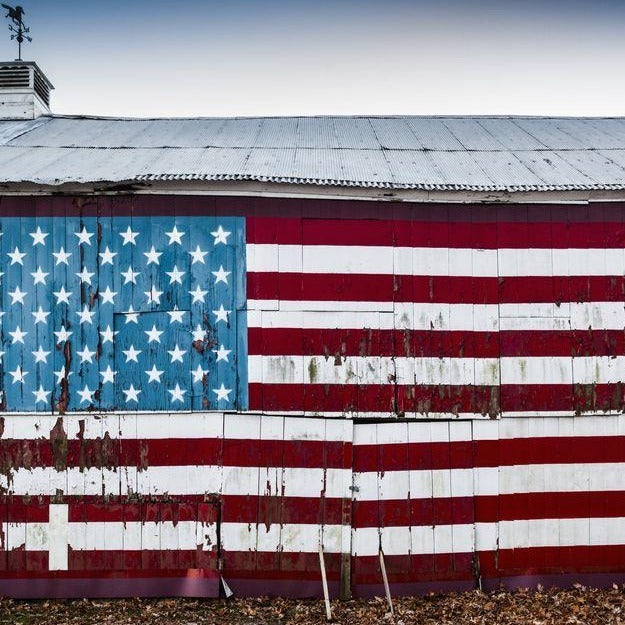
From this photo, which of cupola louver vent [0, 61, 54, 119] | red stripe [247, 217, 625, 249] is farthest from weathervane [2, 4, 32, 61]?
red stripe [247, 217, 625, 249]

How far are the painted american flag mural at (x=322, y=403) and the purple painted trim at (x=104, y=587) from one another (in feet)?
0.11

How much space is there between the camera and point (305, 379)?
7.10 m

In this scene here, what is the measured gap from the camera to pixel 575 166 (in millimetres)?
7762

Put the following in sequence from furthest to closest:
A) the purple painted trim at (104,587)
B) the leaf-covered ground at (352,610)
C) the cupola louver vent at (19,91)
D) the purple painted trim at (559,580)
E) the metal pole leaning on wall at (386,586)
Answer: the cupola louver vent at (19,91)
the purple painted trim at (559,580)
the purple painted trim at (104,587)
the metal pole leaning on wall at (386,586)
the leaf-covered ground at (352,610)

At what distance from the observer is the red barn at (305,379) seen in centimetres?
706

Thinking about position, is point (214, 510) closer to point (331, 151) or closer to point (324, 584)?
point (324, 584)

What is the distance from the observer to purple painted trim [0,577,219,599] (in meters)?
7.03

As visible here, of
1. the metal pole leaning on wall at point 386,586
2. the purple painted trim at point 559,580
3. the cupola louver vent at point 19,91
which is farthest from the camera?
the cupola louver vent at point 19,91

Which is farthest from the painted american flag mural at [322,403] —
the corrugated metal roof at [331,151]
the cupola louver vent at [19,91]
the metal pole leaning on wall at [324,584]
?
the cupola louver vent at [19,91]

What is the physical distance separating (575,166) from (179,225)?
209 inches

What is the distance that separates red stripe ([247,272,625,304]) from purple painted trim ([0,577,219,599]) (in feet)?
11.8

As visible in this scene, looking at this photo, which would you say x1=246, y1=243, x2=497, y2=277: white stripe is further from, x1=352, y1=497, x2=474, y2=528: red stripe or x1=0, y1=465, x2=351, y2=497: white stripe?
x1=352, y1=497, x2=474, y2=528: red stripe

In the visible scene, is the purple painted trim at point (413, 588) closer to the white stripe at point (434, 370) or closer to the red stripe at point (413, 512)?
the red stripe at point (413, 512)

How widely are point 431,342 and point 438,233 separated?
4.54ft
